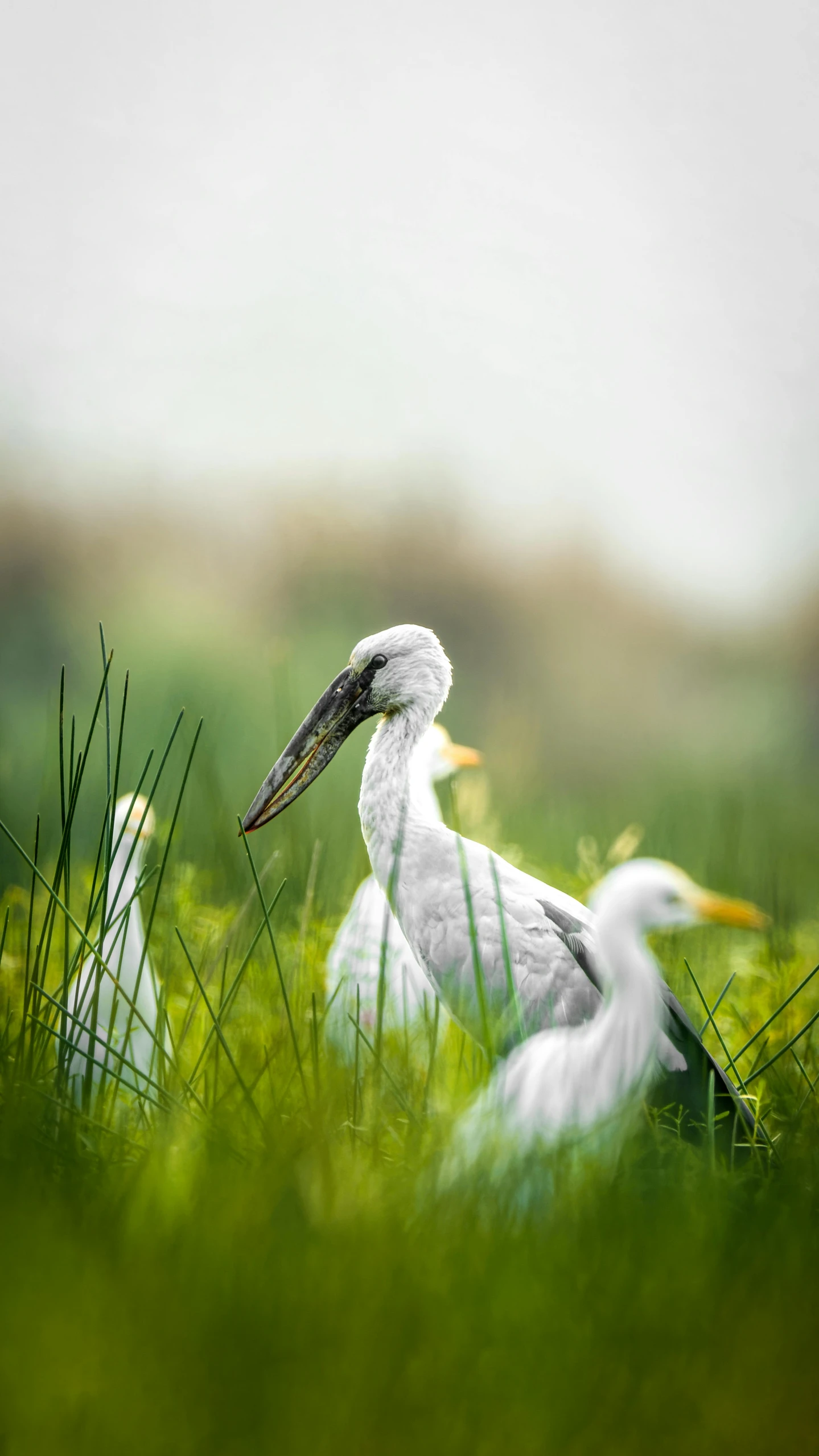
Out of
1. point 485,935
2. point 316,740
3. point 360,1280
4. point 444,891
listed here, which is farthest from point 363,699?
point 360,1280

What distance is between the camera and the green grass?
783 mm

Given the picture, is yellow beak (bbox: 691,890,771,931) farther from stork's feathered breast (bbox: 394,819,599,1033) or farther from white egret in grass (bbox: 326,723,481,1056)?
white egret in grass (bbox: 326,723,481,1056)

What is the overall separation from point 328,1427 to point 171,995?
75.6 inches

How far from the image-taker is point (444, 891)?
1.88 metres

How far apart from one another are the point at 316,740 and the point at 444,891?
496mm

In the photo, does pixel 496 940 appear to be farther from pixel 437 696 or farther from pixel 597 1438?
pixel 597 1438

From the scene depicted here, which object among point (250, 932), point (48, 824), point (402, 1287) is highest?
point (48, 824)

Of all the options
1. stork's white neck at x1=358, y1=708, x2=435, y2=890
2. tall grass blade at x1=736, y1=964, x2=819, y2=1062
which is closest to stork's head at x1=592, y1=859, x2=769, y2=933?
tall grass blade at x1=736, y1=964, x2=819, y2=1062

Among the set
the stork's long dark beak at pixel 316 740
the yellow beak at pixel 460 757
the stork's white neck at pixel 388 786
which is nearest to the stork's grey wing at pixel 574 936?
the stork's white neck at pixel 388 786

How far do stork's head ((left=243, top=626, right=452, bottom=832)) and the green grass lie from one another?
0.80 meters

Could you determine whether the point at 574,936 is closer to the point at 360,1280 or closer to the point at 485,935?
the point at 485,935

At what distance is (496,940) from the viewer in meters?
1.85

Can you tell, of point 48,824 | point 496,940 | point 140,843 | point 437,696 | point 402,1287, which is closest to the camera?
point 402,1287

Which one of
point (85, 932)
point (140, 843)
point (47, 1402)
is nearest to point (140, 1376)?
point (47, 1402)
